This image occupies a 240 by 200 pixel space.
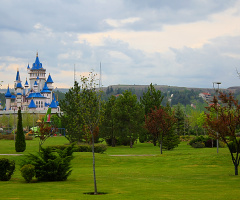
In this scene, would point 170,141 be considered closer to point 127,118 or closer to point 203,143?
point 203,143

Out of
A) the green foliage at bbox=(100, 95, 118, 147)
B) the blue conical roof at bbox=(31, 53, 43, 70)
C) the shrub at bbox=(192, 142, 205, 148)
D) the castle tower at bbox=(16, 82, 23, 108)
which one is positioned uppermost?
the blue conical roof at bbox=(31, 53, 43, 70)

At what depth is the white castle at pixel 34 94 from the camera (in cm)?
15562

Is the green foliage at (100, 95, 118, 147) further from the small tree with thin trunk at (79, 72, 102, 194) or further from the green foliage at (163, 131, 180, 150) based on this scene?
the small tree with thin trunk at (79, 72, 102, 194)

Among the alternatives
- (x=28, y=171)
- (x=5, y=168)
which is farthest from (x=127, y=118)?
(x=28, y=171)

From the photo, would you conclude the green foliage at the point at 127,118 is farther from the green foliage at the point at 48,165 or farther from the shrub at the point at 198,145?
the green foliage at the point at 48,165

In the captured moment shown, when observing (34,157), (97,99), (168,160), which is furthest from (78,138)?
(97,99)

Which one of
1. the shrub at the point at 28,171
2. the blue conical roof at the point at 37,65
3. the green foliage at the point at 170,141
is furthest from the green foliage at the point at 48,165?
the blue conical roof at the point at 37,65

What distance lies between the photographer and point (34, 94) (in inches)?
6358

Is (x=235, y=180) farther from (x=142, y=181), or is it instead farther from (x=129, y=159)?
(x=129, y=159)

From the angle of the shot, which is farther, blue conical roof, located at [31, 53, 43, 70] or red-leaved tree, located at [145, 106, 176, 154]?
blue conical roof, located at [31, 53, 43, 70]

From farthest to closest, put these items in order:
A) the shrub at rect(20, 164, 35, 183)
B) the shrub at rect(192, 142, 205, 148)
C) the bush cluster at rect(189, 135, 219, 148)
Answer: the bush cluster at rect(189, 135, 219, 148)
the shrub at rect(192, 142, 205, 148)
the shrub at rect(20, 164, 35, 183)

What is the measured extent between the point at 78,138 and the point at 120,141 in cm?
1152

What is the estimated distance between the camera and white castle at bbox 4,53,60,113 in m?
156

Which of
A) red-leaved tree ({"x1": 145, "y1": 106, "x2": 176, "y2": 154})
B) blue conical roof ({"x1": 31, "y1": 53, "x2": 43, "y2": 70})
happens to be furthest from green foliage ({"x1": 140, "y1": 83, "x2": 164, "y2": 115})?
blue conical roof ({"x1": 31, "y1": 53, "x2": 43, "y2": 70})
